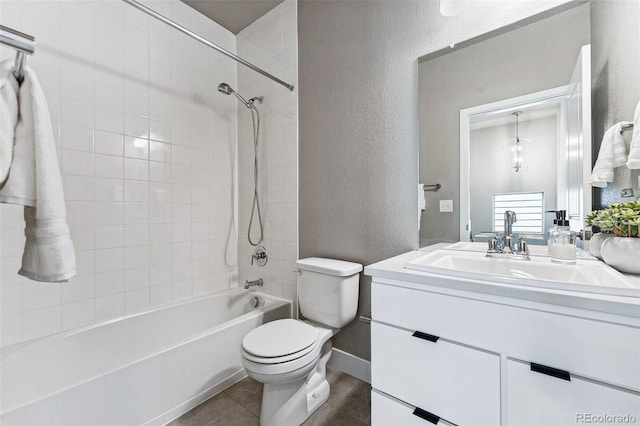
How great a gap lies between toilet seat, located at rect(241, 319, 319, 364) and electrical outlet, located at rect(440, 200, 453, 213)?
93 cm

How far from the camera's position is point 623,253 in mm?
857

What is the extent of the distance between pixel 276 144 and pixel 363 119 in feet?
2.49

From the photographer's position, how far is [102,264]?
162 centimetres

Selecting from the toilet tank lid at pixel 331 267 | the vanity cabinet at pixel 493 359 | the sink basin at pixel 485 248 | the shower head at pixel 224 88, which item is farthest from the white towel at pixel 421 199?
the shower head at pixel 224 88

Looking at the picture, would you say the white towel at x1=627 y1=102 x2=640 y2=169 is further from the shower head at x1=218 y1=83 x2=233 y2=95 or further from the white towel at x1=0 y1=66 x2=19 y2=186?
the shower head at x1=218 y1=83 x2=233 y2=95

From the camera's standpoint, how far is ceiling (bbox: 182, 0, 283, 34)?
1.98m

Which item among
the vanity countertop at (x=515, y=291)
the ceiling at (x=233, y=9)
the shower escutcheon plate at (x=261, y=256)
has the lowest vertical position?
the shower escutcheon plate at (x=261, y=256)

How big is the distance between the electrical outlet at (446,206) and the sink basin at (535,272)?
208mm

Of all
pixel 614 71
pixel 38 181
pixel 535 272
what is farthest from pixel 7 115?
pixel 614 71

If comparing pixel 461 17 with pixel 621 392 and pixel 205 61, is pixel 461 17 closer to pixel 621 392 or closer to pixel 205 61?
pixel 621 392

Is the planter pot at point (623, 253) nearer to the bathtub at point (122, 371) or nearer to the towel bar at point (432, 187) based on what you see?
the towel bar at point (432, 187)

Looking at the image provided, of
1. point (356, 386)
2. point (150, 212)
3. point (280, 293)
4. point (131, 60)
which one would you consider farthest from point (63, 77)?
point (356, 386)

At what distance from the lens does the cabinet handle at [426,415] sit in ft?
2.83

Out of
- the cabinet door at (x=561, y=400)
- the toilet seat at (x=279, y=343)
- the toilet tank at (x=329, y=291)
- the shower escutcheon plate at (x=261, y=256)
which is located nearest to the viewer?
the cabinet door at (x=561, y=400)
